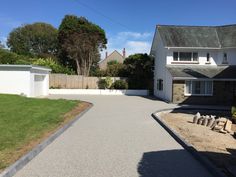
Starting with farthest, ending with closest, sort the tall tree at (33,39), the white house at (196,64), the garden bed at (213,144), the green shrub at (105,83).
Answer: the tall tree at (33,39)
the green shrub at (105,83)
the white house at (196,64)
the garden bed at (213,144)

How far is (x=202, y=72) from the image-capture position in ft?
106

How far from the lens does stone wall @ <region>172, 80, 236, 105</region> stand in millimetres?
30828

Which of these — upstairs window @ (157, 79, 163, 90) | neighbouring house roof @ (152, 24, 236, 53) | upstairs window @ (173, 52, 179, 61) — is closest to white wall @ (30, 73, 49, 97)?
upstairs window @ (157, 79, 163, 90)

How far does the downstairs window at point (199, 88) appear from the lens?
3111 centimetres

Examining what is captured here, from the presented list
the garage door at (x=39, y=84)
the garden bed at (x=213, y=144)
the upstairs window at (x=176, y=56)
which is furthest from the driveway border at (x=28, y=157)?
the upstairs window at (x=176, y=56)

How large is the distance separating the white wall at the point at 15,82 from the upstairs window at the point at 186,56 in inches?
541

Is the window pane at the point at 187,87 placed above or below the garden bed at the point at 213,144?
above

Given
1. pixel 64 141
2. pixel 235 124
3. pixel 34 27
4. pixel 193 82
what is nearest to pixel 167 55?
pixel 193 82

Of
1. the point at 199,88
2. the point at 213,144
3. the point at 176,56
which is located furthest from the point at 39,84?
the point at 213,144

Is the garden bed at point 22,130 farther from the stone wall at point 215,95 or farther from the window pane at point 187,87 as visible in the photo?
the window pane at point 187,87

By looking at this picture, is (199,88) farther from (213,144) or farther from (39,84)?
(213,144)

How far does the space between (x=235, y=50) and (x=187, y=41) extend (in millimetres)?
4516

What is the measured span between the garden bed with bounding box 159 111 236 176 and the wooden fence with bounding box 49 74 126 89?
26.1 m

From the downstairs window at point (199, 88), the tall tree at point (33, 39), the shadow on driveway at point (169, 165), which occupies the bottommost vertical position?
the shadow on driveway at point (169, 165)
